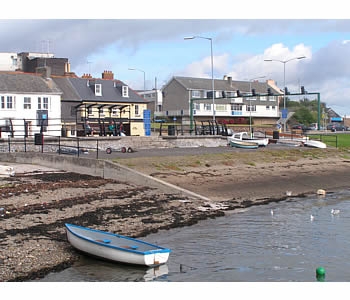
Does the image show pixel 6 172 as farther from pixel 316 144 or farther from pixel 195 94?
pixel 195 94

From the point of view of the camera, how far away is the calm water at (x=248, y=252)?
40.4 feet

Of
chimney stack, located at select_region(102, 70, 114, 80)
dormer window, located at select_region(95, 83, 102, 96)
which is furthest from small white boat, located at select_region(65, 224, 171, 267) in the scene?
chimney stack, located at select_region(102, 70, 114, 80)

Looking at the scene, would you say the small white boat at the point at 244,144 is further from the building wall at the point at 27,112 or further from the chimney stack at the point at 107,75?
the chimney stack at the point at 107,75

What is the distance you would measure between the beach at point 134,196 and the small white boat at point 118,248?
1.53 ft

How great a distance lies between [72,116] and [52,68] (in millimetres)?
8911

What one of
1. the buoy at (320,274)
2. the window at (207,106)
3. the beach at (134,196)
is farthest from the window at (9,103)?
the window at (207,106)

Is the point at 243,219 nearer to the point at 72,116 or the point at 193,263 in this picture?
the point at 193,263

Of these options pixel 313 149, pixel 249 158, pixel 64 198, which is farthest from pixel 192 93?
pixel 64 198

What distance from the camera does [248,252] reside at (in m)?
14.5

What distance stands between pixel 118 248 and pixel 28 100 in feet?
135

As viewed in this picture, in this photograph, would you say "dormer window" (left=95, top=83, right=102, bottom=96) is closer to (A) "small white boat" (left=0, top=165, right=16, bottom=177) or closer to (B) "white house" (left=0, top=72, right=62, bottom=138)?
(B) "white house" (left=0, top=72, right=62, bottom=138)

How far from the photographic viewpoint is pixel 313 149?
138 feet

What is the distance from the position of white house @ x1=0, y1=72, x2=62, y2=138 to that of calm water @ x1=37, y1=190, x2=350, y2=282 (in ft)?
111
